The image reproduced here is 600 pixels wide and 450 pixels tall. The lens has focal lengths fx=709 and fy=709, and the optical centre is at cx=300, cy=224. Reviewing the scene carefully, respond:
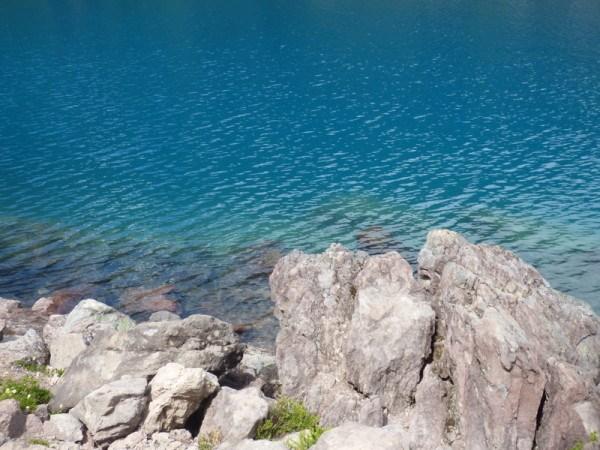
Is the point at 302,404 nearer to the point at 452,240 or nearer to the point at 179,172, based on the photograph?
the point at 452,240

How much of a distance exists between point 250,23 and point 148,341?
116674 millimetres

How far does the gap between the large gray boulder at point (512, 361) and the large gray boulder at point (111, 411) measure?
32.5 feet

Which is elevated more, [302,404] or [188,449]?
[188,449]

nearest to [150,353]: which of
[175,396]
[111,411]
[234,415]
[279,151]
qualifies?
[175,396]

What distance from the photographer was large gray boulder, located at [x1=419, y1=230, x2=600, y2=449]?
21.4 m

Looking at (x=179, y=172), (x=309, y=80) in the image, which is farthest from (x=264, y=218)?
(x=309, y=80)

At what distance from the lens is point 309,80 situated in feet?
295

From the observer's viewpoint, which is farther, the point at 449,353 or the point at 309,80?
the point at 309,80

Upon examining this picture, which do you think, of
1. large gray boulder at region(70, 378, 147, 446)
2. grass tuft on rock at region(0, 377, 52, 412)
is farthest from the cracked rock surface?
grass tuft on rock at region(0, 377, 52, 412)

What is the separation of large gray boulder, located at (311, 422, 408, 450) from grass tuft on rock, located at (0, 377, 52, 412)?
10.0 metres

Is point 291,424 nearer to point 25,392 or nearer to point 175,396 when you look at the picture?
point 175,396

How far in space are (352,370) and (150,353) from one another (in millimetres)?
6996

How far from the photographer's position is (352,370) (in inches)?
972

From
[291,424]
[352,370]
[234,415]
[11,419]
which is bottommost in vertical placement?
[291,424]
